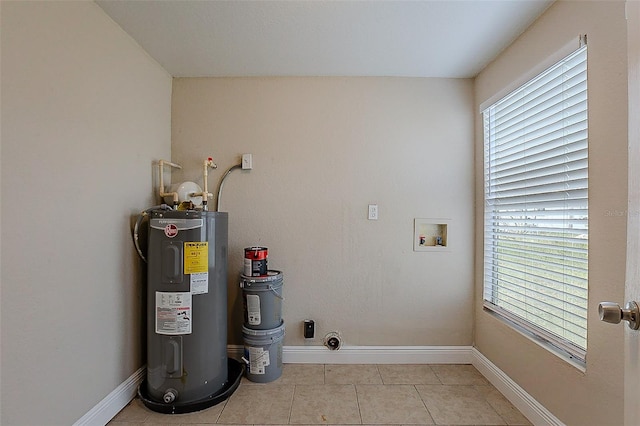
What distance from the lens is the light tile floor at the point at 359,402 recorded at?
166 centimetres

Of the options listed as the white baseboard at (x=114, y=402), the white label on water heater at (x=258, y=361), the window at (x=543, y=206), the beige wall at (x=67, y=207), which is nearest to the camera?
the beige wall at (x=67, y=207)

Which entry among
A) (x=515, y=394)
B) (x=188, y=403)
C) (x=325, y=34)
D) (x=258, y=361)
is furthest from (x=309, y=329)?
(x=325, y=34)

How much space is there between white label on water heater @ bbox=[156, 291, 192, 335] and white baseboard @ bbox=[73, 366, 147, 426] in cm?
43

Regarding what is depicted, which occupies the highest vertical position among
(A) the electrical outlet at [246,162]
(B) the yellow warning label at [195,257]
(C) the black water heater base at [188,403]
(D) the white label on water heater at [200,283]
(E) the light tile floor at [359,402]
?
(A) the electrical outlet at [246,162]

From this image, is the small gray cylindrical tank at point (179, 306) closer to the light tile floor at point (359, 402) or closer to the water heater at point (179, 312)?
the water heater at point (179, 312)

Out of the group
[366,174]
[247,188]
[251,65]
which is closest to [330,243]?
[366,174]

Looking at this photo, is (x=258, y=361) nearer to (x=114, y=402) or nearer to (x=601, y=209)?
(x=114, y=402)

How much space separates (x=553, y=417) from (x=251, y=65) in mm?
2861

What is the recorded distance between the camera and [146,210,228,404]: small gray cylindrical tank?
173 cm

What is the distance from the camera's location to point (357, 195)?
2314 millimetres

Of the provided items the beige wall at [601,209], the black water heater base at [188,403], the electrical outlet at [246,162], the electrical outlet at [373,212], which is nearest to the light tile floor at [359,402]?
the black water heater base at [188,403]

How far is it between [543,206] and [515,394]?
3.86 feet

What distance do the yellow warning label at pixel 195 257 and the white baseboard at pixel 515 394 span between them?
81.2 inches

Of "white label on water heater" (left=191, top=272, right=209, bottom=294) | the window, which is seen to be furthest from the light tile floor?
"white label on water heater" (left=191, top=272, right=209, bottom=294)
